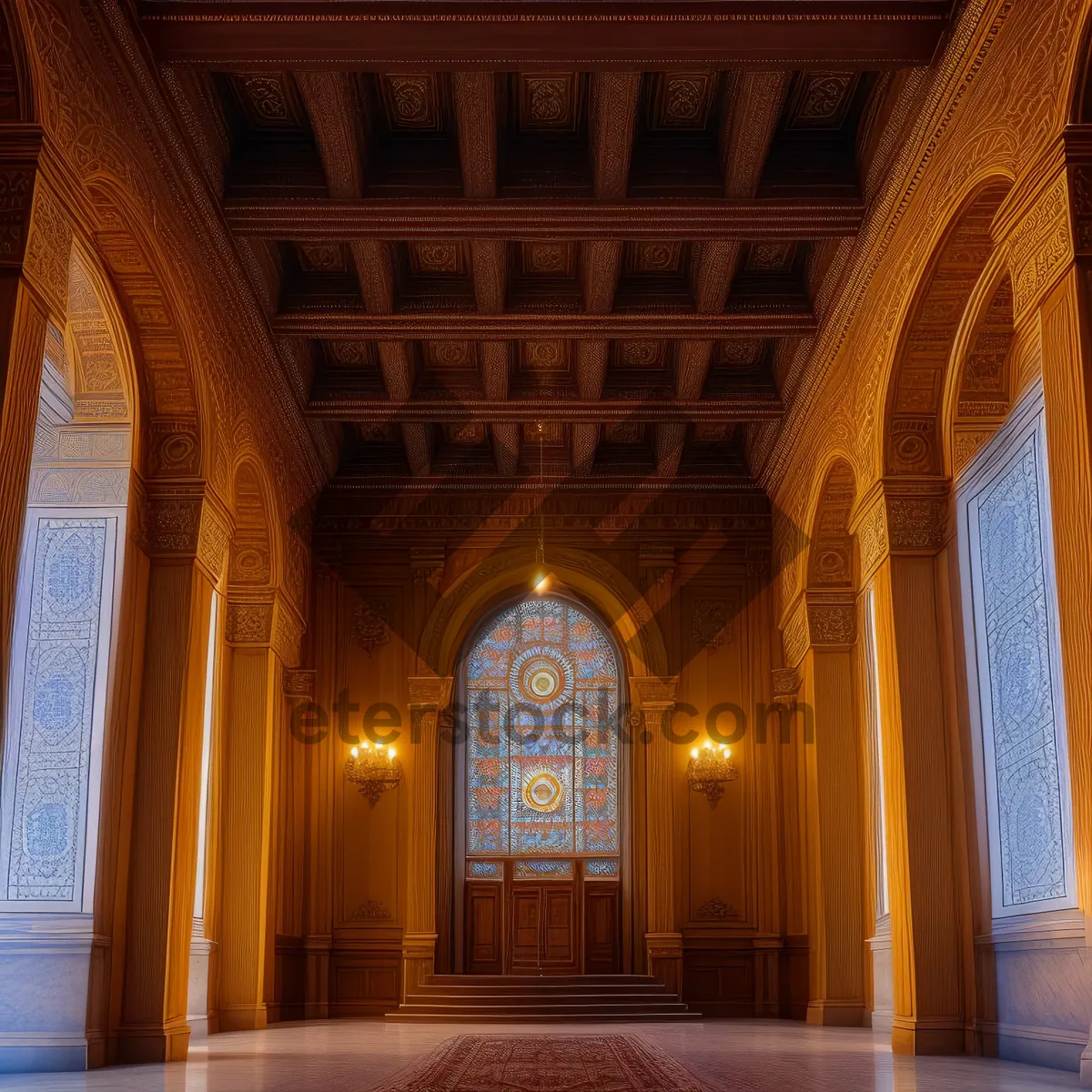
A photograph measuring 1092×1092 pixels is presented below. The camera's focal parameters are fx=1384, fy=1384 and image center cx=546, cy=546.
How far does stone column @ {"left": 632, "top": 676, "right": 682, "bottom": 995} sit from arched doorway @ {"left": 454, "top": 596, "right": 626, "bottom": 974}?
1.80 ft

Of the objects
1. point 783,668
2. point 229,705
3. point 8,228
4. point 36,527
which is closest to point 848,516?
point 783,668

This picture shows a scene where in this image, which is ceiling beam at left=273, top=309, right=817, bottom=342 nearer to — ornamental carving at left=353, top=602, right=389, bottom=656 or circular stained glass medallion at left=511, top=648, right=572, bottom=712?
ornamental carving at left=353, top=602, right=389, bottom=656

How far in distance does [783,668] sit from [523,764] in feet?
10.8

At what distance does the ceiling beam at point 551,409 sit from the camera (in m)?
14.0

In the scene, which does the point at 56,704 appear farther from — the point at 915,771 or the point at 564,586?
the point at 564,586

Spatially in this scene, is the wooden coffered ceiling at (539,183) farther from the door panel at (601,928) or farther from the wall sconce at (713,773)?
the door panel at (601,928)

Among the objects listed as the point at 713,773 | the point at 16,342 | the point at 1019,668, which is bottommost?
the point at 713,773

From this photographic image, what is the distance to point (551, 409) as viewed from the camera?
14.1 meters

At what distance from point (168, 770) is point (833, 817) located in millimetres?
6569

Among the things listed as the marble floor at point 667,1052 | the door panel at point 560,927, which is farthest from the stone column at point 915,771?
the door panel at point 560,927

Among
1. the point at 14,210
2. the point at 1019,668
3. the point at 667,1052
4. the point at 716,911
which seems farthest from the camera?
the point at 716,911

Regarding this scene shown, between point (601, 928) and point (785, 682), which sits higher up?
point (785, 682)

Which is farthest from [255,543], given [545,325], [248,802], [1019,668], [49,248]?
[1019,668]

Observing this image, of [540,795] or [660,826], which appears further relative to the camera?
[540,795]
